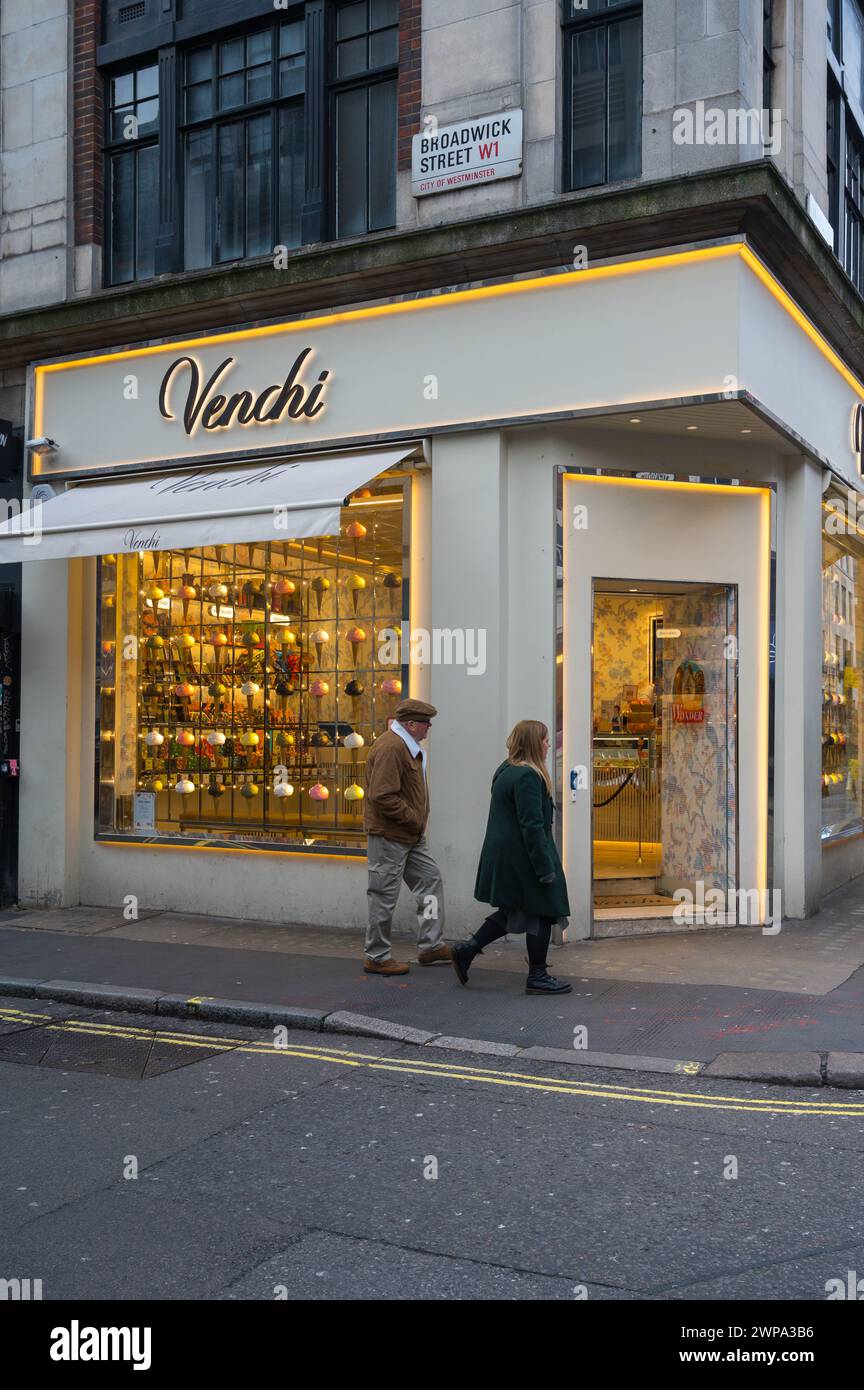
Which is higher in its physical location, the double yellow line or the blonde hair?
the blonde hair

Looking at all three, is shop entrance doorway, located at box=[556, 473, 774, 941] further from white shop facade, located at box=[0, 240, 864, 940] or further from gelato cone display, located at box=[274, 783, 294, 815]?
gelato cone display, located at box=[274, 783, 294, 815]

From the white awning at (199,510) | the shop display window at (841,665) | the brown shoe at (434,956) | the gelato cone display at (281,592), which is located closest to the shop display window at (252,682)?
the gelato cone display at (281,592)

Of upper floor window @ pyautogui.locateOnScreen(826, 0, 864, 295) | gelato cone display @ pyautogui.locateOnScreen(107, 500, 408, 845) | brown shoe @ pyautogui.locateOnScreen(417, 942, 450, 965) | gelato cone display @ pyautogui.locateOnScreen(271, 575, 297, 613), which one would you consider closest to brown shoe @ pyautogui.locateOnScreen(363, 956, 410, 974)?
brown shoe @ pyautogui.locateOnScreen(417, 942, 450, 965)

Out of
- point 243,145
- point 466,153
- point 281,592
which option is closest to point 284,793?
point 281,592

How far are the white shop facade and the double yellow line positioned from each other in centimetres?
304

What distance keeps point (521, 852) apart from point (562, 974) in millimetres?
1200

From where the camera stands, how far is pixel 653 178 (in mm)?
9438

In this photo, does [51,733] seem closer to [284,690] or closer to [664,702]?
[284,690]

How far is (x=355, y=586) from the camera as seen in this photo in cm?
1109

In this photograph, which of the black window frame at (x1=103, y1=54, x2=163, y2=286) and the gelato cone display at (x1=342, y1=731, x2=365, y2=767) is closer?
the gelato cone display at (x1=342, y1=731, x2=365, y2=767)

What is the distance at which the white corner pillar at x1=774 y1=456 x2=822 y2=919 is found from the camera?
10.6m

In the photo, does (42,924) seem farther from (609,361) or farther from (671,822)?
(609,361)
